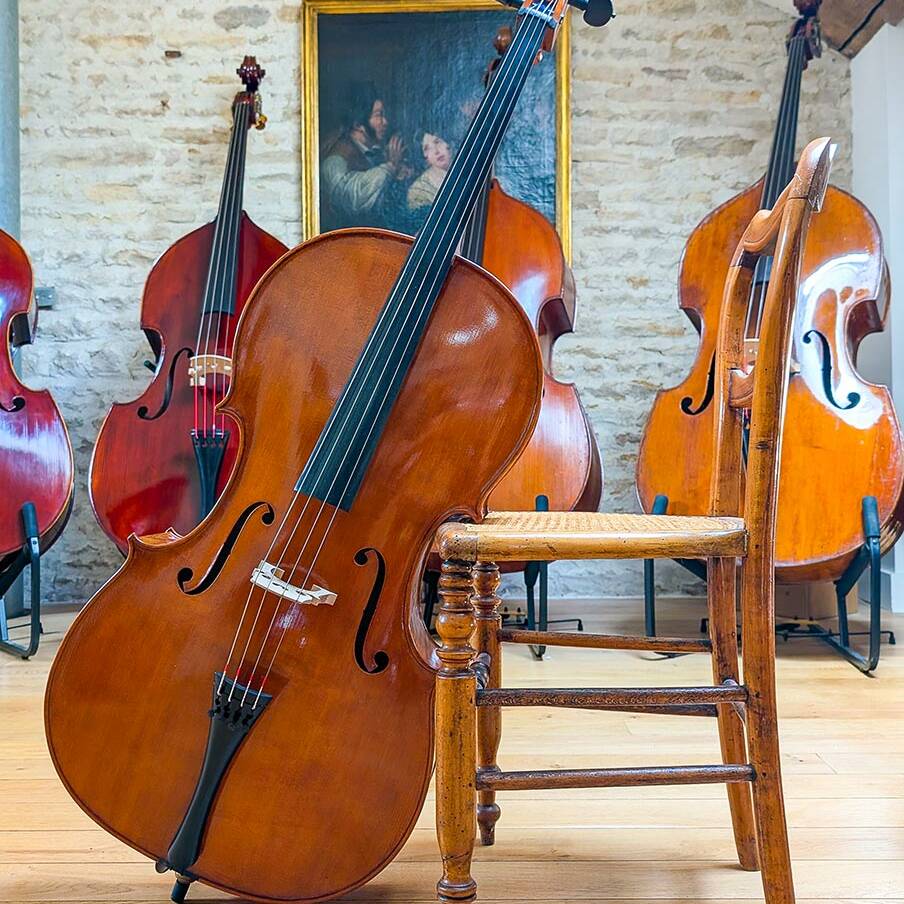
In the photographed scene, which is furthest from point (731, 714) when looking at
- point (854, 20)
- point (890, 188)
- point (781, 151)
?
point (854, 20)

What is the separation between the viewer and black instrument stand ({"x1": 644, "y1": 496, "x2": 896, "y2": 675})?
7.41 ft

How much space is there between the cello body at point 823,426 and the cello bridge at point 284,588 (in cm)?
152

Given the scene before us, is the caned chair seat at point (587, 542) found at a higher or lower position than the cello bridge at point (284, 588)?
higher

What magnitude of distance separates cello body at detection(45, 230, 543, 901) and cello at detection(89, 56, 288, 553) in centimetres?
130

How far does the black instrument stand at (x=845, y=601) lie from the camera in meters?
2.26

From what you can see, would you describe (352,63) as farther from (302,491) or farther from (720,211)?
(302,491)

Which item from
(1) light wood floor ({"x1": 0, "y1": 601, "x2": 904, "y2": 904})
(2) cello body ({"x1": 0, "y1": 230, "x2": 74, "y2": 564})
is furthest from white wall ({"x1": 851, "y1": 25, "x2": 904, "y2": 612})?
(2) cello body ({"x1": 0, "y1": 230, "x2": 74, "y2": 564})

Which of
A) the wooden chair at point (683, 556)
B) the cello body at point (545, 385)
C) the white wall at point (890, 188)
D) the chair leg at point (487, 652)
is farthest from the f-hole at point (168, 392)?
the white wall at point (890, 188)

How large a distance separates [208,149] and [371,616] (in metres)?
2.76

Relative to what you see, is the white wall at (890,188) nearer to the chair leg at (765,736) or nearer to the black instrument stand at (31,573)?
the chair leg at (765,736)

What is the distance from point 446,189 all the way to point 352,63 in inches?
92.3

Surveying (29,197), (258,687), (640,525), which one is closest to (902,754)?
(640,525)

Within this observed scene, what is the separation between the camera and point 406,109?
338 centimetres

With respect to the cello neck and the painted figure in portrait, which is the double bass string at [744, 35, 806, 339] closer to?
the painted figure in portrait
